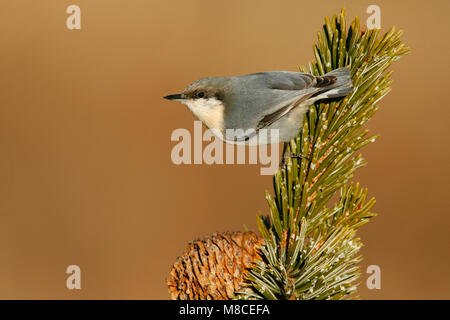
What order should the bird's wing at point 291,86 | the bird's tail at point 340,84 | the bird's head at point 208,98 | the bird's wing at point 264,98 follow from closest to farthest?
the bird's tail at point 340,84 < the bird's wing at point 291,86 < the bird's wing at point 264,98 < the bird's head at point 208,98

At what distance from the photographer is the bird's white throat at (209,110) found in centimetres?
146

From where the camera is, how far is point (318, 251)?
88 cm

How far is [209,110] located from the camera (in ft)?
4.88

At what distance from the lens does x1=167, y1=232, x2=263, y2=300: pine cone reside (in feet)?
2.77

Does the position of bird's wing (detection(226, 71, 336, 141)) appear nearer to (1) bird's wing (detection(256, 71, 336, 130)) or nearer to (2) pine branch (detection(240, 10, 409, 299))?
(1) bird's wing (detection(256, 71, 336, 130))

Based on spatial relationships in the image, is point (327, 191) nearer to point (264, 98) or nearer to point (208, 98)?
point (264, 98)

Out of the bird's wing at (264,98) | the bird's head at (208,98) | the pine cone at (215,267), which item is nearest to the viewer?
the pine cone at (215,267)

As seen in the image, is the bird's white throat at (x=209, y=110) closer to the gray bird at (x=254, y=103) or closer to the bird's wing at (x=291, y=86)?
the gray bird at (x=254, y=103)

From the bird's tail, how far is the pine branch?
0.01 metres

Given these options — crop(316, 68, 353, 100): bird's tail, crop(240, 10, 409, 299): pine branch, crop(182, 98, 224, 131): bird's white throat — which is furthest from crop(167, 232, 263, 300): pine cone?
crop(182, 98, 224, 131): bird's white throat

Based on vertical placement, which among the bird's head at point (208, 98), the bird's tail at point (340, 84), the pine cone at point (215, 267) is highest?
the bird's head at point (208, 98)

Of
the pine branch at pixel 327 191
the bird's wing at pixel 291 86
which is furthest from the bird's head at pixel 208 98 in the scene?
the pine branch at pixel 327 191

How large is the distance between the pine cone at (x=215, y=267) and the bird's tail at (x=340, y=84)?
380mm

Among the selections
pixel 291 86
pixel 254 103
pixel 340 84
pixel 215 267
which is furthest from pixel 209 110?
pixel 215 267
